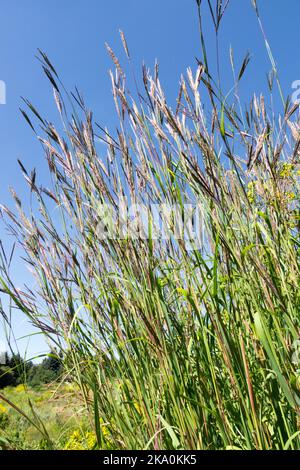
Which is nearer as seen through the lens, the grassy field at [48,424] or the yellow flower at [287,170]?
the grassy field at [48,424]

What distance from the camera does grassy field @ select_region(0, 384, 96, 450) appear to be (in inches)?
38.1

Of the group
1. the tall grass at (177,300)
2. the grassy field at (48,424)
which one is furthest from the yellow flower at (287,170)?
the grassy field at (48,424)

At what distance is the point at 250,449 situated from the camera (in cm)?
99

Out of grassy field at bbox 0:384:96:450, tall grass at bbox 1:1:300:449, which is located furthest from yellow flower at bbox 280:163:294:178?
grassy field at bbox 0:384:96:450

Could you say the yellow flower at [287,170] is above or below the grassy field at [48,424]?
above

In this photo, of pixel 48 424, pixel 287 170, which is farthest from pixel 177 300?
pixel 48 424

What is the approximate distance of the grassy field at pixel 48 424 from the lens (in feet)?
3.17

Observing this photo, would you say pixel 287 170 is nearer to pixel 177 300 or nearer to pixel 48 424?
pixel 177 300

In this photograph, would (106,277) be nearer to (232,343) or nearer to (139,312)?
(139,312)

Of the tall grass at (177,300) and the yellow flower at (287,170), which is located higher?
the yellow flower at (287,170)

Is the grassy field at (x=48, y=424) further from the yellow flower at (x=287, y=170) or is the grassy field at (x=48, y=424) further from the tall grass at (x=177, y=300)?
the yellow flower at (x=287, y=170)

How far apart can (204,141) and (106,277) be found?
50 centimetres

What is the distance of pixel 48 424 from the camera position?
21.0 ft
